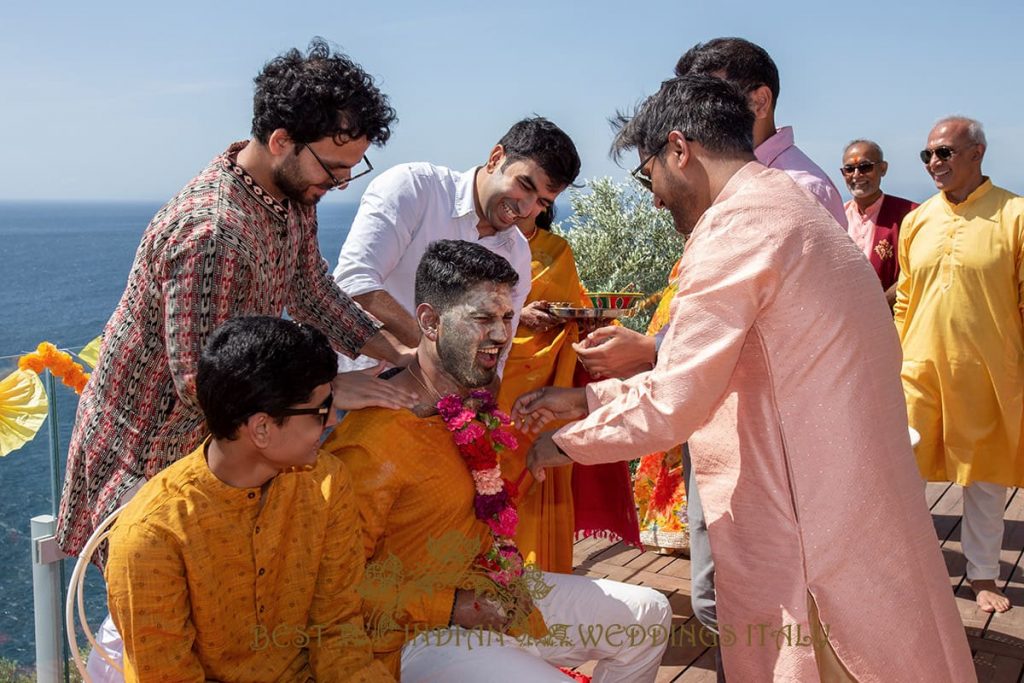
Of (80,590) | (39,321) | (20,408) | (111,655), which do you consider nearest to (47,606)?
(20,408)

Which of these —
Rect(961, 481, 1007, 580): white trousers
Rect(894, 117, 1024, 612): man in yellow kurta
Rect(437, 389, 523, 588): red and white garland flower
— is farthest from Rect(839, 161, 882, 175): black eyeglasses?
Rect(437, 389, 523, 588): red and white garland flower

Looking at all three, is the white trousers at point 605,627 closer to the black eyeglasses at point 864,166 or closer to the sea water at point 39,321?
the sea water at point 39,321

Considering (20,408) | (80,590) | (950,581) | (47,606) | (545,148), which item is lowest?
(950,581)

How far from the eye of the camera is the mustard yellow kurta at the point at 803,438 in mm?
2594

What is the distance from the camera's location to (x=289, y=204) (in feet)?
9.70

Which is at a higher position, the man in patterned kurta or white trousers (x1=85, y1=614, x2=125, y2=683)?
the man in patterned kurta

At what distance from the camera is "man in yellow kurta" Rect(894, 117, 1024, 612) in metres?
5.95

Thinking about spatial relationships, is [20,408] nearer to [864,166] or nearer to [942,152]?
[942,152]

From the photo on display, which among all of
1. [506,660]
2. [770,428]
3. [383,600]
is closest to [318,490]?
[383,600]

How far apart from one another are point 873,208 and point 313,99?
6.61m

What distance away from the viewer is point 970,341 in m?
6.06

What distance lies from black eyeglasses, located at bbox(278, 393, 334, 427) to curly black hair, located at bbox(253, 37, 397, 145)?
2.56 ft

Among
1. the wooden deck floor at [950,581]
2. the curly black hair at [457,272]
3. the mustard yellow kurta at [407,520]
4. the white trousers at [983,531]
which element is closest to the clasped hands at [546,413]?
the mustard yellow kurta at [407,520]

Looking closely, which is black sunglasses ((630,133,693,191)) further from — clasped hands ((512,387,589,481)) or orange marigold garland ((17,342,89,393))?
orange marigold garland ((17,342,89,393))
